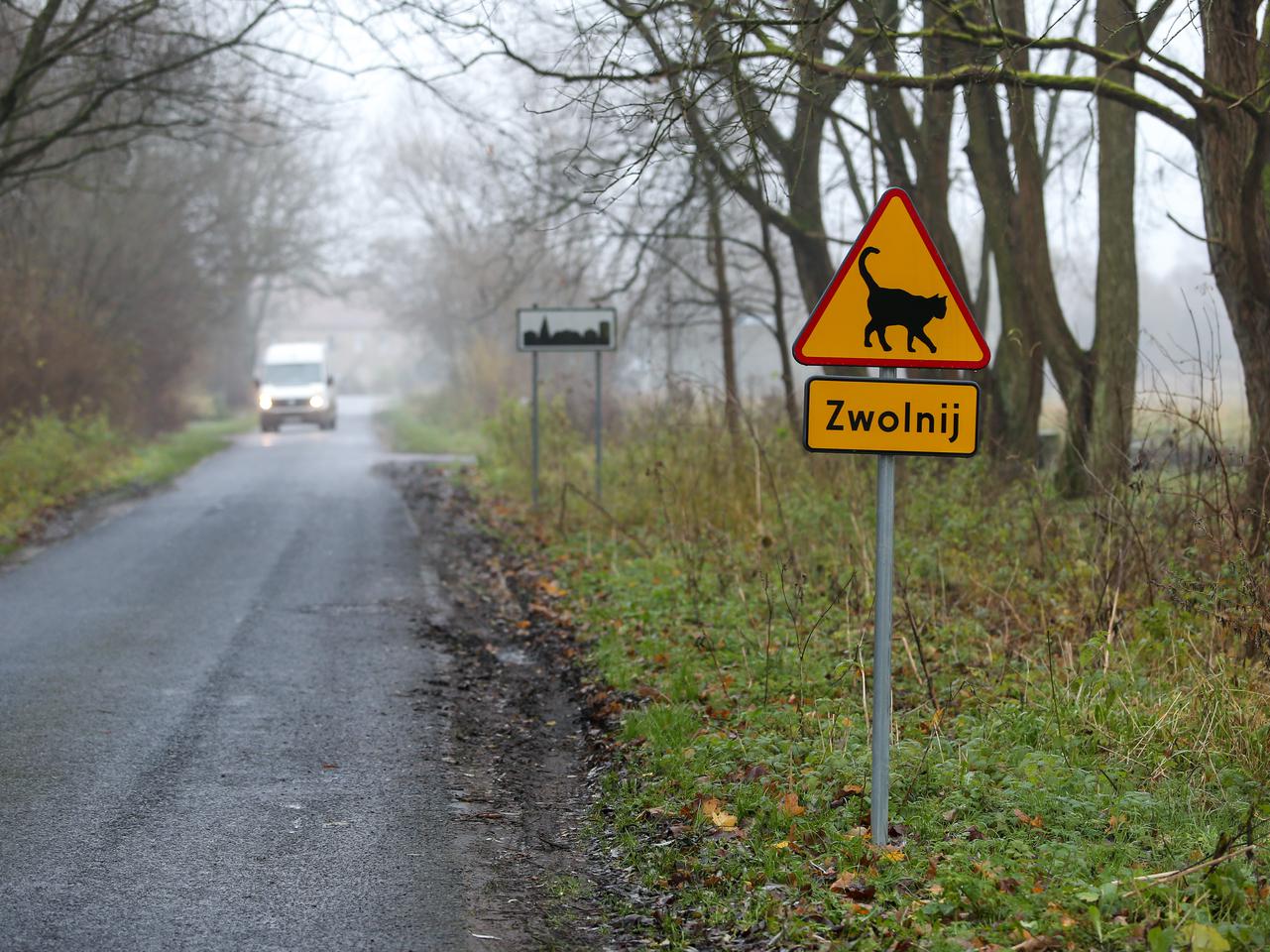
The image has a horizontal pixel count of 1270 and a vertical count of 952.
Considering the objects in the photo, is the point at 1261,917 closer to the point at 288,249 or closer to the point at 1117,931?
the point at 1117,931

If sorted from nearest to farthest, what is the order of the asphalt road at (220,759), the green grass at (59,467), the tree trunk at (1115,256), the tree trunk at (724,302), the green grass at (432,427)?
1. the asphalt road at (220,759)
2. the tree trunk at (1115,256)
3. the tree trunk at (724,302)
4. the green grass at (59,467)
5. the green grass at (432,427)

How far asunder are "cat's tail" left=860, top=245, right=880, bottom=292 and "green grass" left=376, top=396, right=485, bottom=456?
2101cm

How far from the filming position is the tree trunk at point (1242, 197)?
8.27 m

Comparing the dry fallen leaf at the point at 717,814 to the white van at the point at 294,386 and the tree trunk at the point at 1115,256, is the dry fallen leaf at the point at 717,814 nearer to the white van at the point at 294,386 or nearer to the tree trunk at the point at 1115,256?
the tree trunk at the point at 1115,256

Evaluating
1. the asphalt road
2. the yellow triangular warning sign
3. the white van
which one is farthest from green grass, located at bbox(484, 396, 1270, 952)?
the white van

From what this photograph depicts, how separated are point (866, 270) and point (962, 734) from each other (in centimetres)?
259

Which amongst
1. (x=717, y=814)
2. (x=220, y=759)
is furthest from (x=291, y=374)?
(x=717, y=814)

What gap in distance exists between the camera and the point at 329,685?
8.37 metres

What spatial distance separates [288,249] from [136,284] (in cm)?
1668

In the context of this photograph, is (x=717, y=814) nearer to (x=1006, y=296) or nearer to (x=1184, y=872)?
(x=1184, y=872)

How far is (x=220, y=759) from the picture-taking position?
6.67 meters

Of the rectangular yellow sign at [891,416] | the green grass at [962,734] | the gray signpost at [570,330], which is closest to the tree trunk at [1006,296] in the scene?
the green grass at [962,734]

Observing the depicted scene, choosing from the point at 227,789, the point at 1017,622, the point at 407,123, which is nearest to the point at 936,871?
the point at 227,789

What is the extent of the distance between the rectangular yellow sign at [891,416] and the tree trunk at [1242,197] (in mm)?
4026
